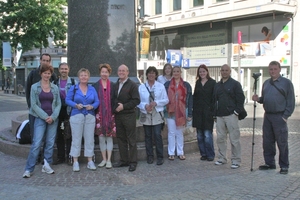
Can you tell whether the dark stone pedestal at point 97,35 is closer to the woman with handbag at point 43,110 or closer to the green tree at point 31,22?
the woman with handbag at point 43,110

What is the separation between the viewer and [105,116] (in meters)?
6.69

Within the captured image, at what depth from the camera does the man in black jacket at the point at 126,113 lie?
6.54 metres

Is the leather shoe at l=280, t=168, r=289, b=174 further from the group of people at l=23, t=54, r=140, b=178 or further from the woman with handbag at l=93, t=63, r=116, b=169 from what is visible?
the woman with handbag at l=93, t=63, r=116, b=169

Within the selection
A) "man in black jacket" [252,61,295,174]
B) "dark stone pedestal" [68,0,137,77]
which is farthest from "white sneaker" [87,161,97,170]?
"man in black jacket" [252,61,295,174]

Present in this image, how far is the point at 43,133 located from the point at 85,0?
3.73 m

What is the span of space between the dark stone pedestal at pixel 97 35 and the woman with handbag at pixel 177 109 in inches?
75.3

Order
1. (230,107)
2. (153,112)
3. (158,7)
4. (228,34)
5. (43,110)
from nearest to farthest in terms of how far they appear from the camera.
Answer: (43,110)
(230,107)
(153,112)
(228,34)
(158,7)

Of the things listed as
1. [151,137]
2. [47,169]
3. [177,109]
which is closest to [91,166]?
[47,169]

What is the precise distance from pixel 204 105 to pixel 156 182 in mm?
2161

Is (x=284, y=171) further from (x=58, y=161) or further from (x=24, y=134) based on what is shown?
(x=24, y=134)

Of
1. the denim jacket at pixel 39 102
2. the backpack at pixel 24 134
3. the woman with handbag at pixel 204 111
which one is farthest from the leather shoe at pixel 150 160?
the backpack at pixel 24 134

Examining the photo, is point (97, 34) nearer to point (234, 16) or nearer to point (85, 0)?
point (85, 0)

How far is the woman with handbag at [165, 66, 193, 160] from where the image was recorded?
728 cm

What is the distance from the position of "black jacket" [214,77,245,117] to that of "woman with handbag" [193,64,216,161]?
14.0 inches
